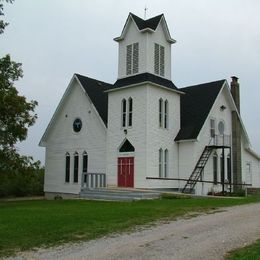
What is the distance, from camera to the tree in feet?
88.3

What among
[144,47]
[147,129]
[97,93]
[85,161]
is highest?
[144,47]

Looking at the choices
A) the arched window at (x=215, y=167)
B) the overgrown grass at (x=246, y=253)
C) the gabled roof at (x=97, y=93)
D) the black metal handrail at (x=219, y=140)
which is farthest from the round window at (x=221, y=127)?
the overgrown grass at (x=246, y=253)

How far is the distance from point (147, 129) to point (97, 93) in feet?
24.3

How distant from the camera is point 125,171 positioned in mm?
30406

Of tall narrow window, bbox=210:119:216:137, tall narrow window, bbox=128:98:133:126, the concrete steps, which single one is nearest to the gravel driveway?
the concrete steps

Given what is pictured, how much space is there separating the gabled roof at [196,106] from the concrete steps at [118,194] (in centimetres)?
610

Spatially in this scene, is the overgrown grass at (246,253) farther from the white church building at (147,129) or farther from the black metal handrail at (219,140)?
the black metal handrail at (219,140)

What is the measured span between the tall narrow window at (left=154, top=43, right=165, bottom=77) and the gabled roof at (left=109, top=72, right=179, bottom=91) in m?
0.55

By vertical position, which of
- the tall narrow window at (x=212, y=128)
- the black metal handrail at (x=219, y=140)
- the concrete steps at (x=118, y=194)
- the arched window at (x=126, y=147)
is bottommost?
the concrete steps at (x=118, y=194)

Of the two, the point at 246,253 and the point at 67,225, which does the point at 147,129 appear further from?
the point at 246,253

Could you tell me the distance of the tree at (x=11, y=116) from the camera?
88.3 ft

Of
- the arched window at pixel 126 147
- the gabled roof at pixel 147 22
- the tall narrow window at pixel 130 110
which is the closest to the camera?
the arched window at pixel 126 147

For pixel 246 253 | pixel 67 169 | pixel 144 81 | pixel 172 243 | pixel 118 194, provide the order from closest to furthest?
pixel 246 253, pixel 172 243, pixel 118 194, pixel 144 81, pixel 67 169

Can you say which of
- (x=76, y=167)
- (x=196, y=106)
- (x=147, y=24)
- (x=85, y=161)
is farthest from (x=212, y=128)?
(x=76, y=167)
